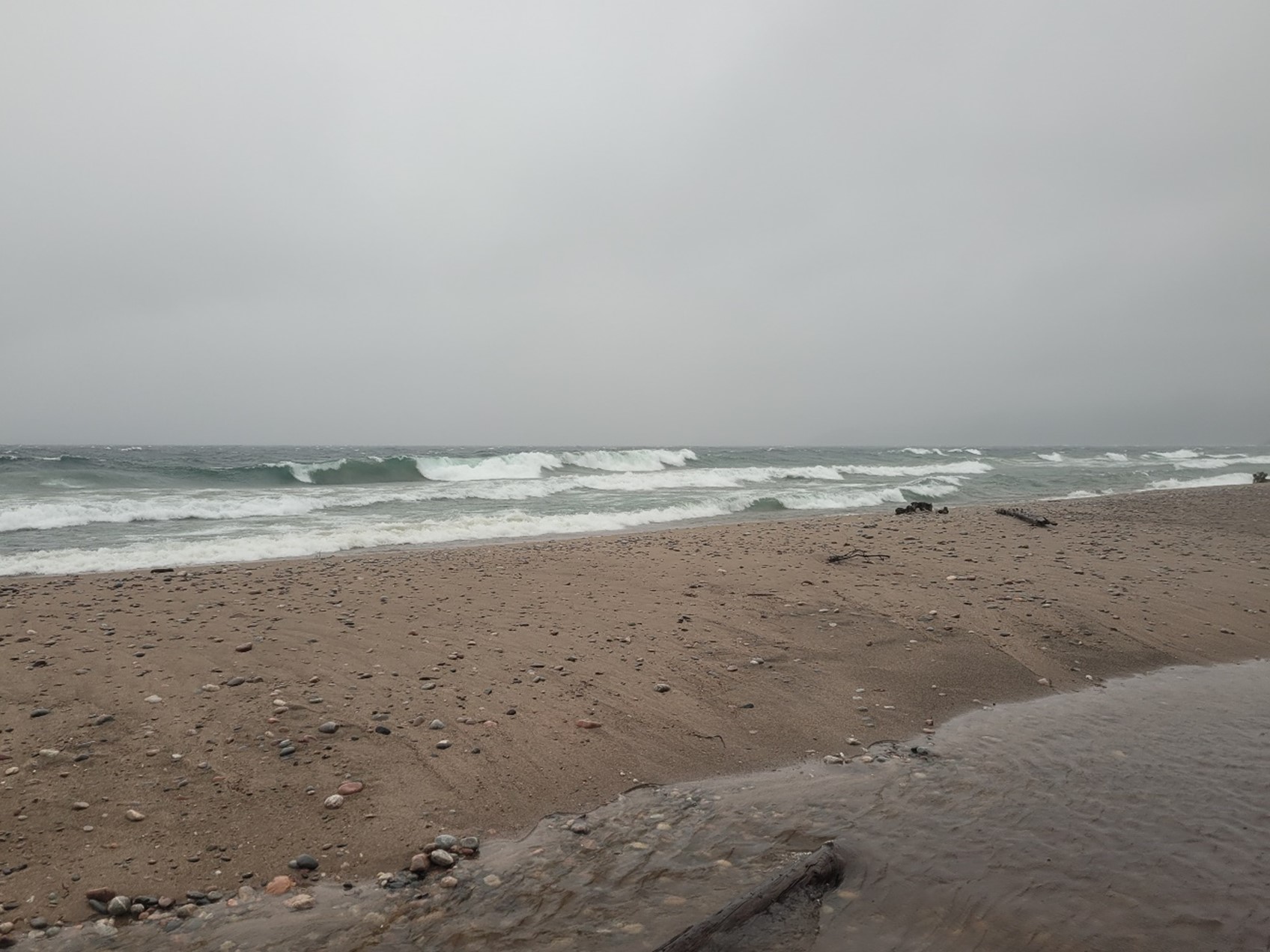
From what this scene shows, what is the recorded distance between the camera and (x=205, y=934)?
272 centimetres

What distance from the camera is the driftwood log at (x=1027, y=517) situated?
13820mm

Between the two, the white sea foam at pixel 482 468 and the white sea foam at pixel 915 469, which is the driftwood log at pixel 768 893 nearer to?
the white sea foam at pixel 482 468

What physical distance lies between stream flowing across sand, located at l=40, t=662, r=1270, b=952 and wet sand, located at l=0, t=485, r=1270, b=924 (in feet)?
1.05

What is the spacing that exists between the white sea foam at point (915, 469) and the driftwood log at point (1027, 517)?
23432mm

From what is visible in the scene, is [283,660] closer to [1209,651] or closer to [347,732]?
[347,732]

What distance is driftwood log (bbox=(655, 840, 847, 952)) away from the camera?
2.47 metres

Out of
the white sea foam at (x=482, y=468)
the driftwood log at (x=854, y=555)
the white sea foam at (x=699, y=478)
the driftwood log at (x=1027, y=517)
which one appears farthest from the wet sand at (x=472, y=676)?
the white sea foam at (x=482, y=468)

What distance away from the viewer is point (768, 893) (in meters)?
2.75

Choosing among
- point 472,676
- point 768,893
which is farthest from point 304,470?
point 768,893

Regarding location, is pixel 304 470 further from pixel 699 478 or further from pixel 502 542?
pixel 502 542

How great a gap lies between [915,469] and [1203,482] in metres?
15.2

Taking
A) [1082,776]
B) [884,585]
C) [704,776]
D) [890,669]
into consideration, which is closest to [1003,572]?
[884,585]

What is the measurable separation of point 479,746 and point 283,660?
2410 millimetres

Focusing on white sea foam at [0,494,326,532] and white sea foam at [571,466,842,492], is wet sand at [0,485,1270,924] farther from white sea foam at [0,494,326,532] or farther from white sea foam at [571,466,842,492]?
white sea foam at [571,466,842,492]
